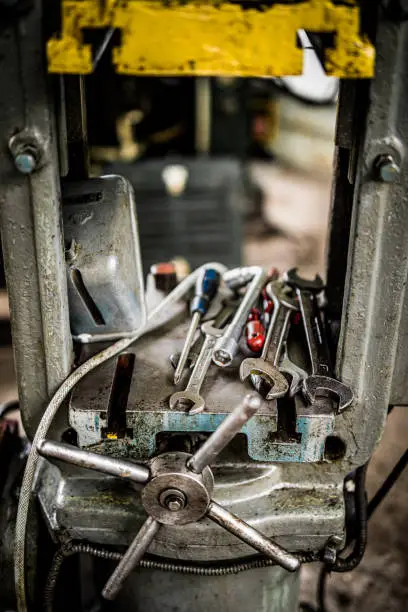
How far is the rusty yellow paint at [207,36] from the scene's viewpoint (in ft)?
2.53

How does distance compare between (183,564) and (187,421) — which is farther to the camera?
(183,564)

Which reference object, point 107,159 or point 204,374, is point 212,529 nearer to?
point 204,374

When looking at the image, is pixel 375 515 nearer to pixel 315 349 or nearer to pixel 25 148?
pixel 315 349

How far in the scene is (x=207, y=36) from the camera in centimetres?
78

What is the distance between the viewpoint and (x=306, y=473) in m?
1.08

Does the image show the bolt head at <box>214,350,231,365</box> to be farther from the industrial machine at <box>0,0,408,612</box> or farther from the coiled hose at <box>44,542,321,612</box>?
the coiled hose at <box>44,542,321,612</box>

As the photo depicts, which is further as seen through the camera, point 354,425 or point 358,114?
point 354,425

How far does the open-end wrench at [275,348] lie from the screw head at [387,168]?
36 centimetres

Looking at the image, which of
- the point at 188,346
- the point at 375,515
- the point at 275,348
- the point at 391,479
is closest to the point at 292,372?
the point at 275,348

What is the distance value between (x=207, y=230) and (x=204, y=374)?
258 cm

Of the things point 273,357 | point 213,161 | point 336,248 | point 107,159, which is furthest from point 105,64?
point 273,357

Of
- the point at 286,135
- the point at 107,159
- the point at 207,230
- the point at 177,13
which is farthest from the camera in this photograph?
the point at 286,135

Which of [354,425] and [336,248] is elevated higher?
[336,248]

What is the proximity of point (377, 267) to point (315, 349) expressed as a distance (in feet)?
0.82
